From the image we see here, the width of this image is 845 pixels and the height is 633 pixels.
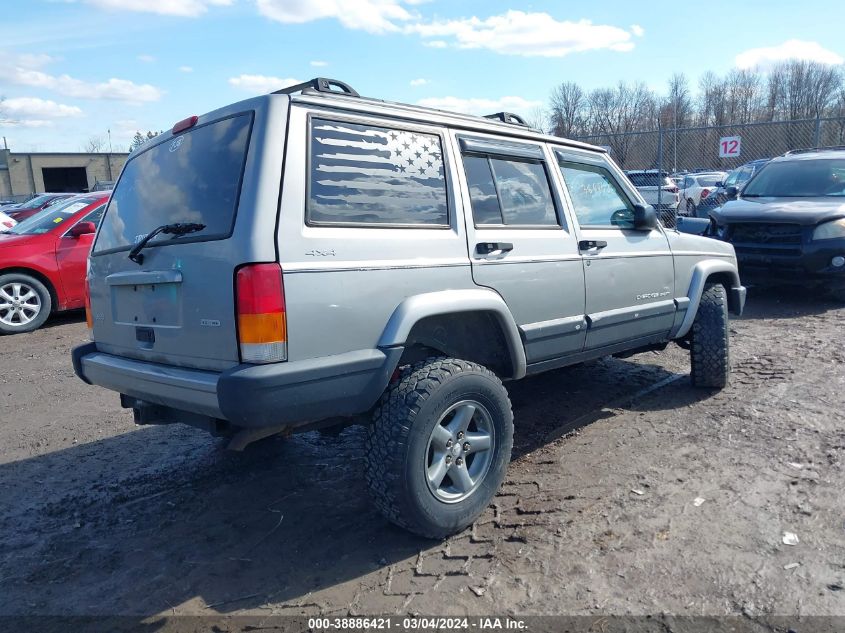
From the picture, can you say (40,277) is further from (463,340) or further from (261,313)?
(261,313)

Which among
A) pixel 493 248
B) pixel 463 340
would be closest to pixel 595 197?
pixel 493 248

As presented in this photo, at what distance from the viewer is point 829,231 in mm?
8133

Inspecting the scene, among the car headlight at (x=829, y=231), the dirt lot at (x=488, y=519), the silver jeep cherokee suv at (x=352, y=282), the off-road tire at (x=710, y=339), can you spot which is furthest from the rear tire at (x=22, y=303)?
the car headlight at (x=829, y=231)

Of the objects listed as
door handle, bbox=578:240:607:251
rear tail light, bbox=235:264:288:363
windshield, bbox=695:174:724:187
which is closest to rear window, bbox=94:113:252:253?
rear tail light, bbox=235:264:288:363

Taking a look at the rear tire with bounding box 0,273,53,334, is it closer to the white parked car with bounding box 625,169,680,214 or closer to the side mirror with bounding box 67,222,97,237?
the side mirror with bounding box 67,222,97,237

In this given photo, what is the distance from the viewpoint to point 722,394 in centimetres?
520

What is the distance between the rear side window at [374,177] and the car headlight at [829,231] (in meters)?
6.67

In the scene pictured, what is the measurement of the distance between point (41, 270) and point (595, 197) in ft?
23.3

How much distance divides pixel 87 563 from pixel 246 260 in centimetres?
173

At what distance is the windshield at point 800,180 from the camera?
357 inches

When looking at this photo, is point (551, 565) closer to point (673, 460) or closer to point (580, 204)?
point (673, 460)

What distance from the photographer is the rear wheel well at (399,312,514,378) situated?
335 cm

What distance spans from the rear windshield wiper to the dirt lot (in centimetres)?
142

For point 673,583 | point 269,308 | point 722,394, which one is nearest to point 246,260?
point 269,308
